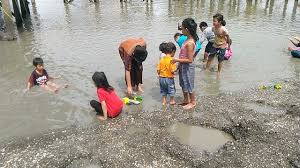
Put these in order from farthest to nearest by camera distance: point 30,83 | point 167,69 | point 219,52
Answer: point 219,52
point 30,83
point 167,69

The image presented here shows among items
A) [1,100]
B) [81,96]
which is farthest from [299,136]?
[1,100]

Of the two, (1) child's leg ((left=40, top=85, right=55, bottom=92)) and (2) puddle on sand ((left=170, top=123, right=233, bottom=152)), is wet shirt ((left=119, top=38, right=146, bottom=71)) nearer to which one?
(2) puddle on sand ((left=170, top=123, right=233, bottom=152))

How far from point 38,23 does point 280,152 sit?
42.5 feet

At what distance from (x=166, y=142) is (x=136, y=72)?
7.39ft

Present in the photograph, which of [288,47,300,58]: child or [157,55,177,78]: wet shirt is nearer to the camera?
[157,55,177,78]: wet shirt

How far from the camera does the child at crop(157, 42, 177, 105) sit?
19.7 feet

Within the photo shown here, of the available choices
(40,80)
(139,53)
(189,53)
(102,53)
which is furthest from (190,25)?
(102,53)

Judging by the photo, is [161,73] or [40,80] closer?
[161,73]

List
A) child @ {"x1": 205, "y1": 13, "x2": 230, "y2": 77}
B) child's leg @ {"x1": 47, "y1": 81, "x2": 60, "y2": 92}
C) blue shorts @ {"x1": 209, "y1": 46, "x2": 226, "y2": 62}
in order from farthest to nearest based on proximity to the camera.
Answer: blue shorts @ {"x1": 209, "y1": 46, "x2": 226, "y2": 62} → child @ {"x1": 205, "y1": 13, "x2": 230, "y2": 77} → child's leg @ {"x1": 47, "y1": 81, "x2": 60, "y2": 92}

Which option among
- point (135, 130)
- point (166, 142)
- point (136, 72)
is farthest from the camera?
point (136, 72)

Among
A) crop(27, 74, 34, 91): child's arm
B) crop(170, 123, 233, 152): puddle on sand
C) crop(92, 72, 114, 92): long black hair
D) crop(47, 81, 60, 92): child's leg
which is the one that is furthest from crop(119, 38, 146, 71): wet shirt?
crop(27, 74, 34, 91): child's arm

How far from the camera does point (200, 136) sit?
18.0 feet

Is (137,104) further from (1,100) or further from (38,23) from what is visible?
(38,23)

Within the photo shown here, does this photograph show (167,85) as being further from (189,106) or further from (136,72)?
(136,72)
